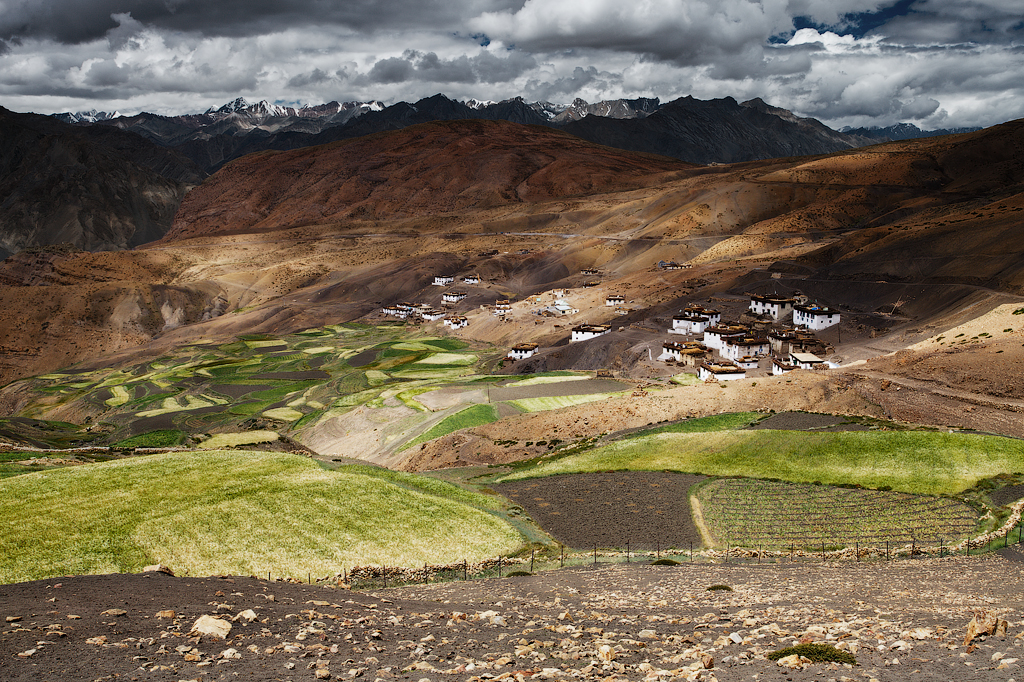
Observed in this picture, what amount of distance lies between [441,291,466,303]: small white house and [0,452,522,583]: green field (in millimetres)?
114355

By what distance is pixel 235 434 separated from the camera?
74500mm

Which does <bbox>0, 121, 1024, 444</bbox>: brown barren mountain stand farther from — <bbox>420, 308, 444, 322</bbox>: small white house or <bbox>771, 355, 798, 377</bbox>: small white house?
<bbox>420, 308, 444, 322</bbox>: small white house

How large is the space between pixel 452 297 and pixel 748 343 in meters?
81.4

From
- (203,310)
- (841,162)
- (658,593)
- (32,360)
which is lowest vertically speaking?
(658,593)

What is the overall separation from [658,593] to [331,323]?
135 metres

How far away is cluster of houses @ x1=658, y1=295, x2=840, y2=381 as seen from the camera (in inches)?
3216

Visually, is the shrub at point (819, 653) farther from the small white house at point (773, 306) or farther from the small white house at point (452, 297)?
the small white house at point (452, 297)

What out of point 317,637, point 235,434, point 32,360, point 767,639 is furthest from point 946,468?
point 32,360

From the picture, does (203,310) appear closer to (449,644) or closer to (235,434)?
(235,434)

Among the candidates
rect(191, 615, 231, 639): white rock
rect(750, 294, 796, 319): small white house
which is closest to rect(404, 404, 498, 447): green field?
rect(191, 615, 231, 639): white rock

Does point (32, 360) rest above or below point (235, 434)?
above

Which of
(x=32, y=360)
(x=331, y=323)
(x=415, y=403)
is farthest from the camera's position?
(x=331, y=323)

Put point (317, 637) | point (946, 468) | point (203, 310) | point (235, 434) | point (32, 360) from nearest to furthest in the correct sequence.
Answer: point (317, 637)
point (946, 468)
point (235, 434)
point (32, 360)
point (203, 310)

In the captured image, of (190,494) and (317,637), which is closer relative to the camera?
(317,637)
